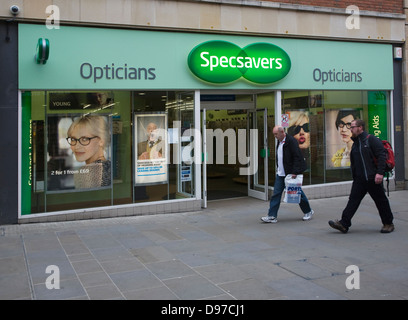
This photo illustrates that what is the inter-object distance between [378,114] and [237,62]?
4.67 meters

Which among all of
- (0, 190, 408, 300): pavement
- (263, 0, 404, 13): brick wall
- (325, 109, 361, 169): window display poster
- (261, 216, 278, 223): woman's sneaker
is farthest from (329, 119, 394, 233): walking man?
(263, 0, 404, 13): brick wall

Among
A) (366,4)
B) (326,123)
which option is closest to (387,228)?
(326,123)

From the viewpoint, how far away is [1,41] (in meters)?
8.50

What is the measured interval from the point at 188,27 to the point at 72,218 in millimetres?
4689

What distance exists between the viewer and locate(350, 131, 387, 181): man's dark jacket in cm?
727

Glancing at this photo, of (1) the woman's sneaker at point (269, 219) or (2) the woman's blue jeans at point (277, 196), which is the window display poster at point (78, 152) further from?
(2) the woman's blue jeans at point (277, 196)

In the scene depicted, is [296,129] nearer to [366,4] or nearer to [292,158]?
[292,158]

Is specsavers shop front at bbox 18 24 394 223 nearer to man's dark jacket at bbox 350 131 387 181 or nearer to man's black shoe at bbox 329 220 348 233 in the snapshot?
man's black shoe at bbox 329 220 348 233

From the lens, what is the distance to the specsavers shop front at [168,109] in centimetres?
889

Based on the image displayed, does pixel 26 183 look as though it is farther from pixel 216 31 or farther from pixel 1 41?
pixel 216 31

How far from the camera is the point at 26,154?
28.7 feet

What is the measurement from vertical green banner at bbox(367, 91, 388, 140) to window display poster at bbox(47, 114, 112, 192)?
7122mm

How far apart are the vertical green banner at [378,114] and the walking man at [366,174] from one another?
5.35 meters

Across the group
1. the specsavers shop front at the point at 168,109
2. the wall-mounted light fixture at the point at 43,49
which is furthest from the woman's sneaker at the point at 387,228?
the wall-mounted light fixture at the point at 43,49
